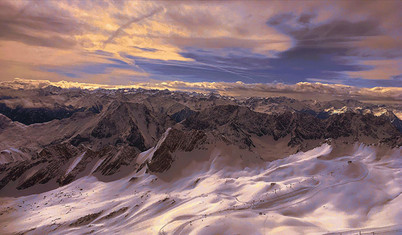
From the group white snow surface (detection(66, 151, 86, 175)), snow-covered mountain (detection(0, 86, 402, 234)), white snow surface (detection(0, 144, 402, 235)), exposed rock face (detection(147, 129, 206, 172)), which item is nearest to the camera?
white snow surface (detection(0, 144, 402, 235))

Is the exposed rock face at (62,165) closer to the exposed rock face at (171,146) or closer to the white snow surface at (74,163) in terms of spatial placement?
the white snow surface at (74,163)

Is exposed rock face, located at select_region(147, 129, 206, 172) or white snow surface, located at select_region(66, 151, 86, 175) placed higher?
exposed rock face, located at select_region(147, 129, 206, 172)

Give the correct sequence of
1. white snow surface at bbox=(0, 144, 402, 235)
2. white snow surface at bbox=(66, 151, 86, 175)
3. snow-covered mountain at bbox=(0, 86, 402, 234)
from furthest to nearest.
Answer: white snow surface at bbox=(66, 151, 86, 175) < snow-covered mountain at bbox=(0, 86, 402, 234) < white snow surface at bbox=(0, 144, 402, 235)

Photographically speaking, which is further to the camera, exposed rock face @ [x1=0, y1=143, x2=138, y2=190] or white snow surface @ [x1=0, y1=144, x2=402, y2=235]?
exposed rock face @ [x1=0, y1=143, x2=138, y2=190]

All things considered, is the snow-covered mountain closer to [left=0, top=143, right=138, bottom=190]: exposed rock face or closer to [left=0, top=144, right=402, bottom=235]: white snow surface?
[left=0, top=144, right=402, bottom=235]: white snow surface

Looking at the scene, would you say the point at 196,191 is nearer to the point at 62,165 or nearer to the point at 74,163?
the point at 74,163

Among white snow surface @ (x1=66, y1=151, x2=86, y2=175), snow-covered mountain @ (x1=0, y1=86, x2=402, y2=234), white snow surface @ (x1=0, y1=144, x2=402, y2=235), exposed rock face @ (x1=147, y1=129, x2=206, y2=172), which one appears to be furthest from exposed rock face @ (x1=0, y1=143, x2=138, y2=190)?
exposed rock face @ (x1=147, y1=129, x2=206, y2=172)

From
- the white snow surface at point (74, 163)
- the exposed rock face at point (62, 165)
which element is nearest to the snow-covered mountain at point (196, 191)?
the exposed rock face at point (62, 165)
